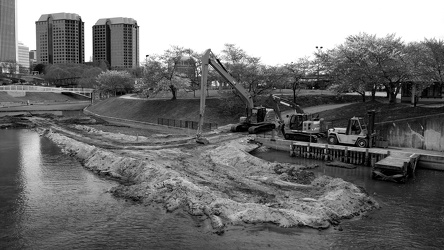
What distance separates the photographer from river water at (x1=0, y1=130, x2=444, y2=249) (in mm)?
15586

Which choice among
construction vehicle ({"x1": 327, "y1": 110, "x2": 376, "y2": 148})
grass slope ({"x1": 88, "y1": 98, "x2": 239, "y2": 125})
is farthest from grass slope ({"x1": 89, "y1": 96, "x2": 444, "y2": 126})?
construction vehicle ({"x1": 327, "y1": 110, "x2": 376, "y2": 148})

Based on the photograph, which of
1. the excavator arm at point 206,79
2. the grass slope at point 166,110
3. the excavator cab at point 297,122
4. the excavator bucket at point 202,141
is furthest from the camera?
the grass slope at point 166,110

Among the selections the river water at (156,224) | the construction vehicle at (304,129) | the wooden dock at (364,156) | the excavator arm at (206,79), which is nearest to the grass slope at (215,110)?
the construction vehicle at (304,129)

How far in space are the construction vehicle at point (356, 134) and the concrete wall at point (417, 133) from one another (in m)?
3.39

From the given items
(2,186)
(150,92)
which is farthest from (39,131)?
(2,186)

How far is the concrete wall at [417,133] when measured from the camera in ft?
107

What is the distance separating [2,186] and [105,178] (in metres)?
6.82

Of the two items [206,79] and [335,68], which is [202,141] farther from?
[335,68]

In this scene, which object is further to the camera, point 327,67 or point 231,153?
point 327,67

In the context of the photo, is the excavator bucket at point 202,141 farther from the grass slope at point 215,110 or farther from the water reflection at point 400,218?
the grass slope at point 215,110

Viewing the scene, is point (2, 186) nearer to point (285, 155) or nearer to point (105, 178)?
point (105, 178)

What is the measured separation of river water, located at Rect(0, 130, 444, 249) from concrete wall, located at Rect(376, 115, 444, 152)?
26.7 feet

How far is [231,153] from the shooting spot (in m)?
30.6

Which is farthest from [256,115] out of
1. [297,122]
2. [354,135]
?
[354,135]
